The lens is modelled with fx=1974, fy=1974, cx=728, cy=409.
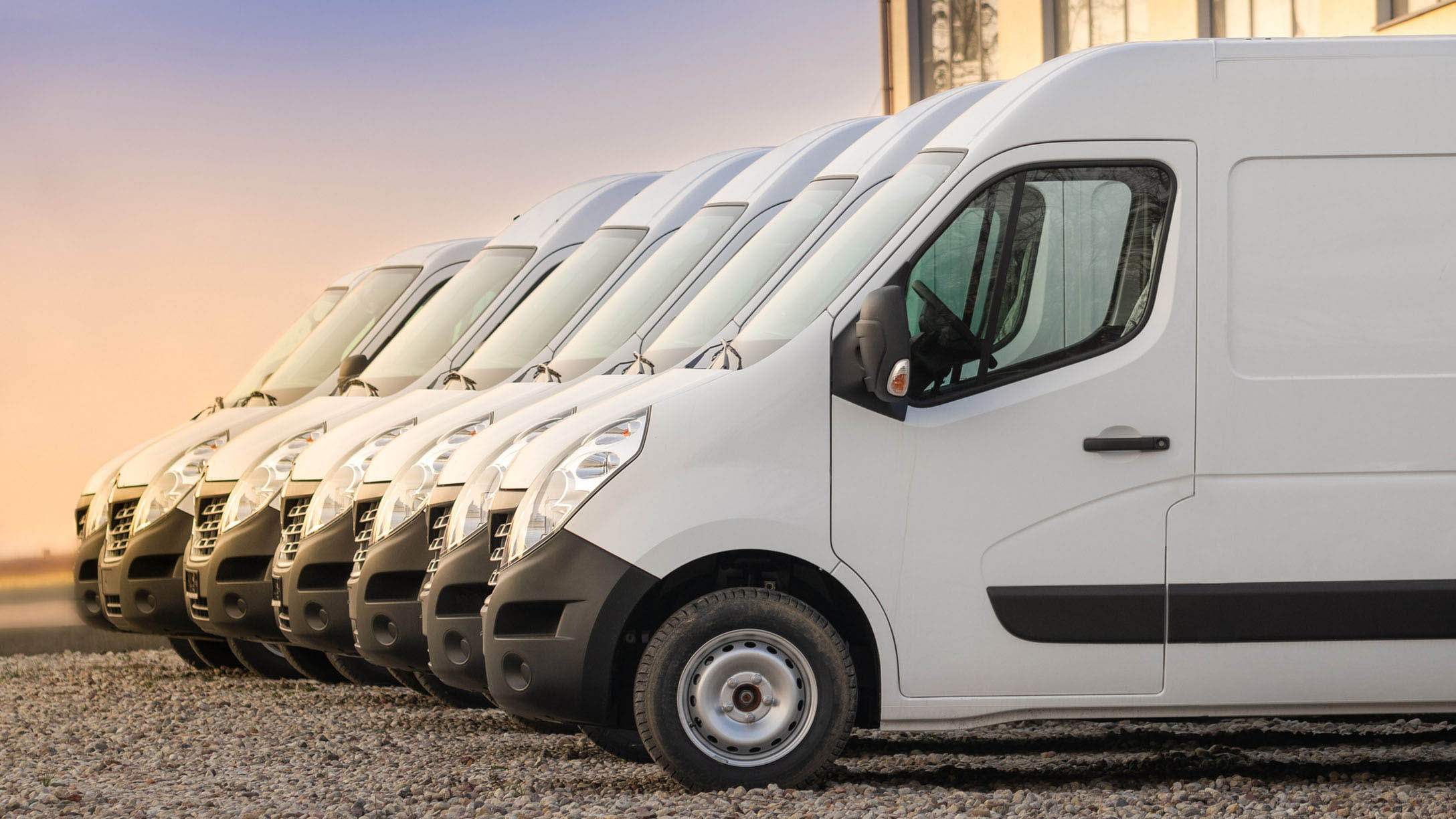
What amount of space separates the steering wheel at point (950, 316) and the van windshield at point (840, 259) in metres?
0.21

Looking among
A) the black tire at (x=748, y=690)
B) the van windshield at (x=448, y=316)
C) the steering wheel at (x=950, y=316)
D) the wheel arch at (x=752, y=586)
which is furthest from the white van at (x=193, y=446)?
the steering wheel at (x=950, y=316)

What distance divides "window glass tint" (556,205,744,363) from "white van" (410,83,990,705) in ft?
2.13

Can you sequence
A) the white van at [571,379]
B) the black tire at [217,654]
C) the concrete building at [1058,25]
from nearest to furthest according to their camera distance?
the white van at [571,379] → the black tire at [217,654] → the concrete building at [1058,25]

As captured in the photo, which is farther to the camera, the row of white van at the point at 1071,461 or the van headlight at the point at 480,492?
the van headlight at the point at 480,492

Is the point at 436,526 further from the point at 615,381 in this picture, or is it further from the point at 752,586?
the point at 752,586

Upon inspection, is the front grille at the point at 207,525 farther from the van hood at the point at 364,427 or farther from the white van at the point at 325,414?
the van hood at the point at 364,427

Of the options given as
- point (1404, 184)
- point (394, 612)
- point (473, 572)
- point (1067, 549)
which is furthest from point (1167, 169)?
point (394, 612)

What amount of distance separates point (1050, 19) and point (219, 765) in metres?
17.5

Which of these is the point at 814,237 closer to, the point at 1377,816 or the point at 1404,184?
the point at 1404,184

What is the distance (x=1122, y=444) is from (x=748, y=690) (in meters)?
1.49

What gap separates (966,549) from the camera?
656 centimetres

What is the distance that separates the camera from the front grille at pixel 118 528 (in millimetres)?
11609

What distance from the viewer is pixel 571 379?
9203mm

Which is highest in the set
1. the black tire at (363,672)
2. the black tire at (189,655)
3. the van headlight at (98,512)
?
the van headlight at (98,512)
